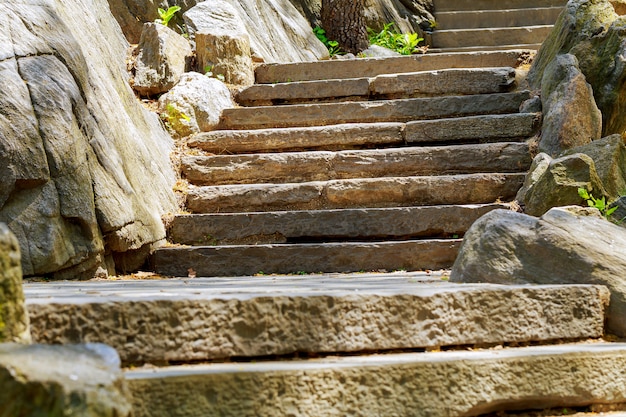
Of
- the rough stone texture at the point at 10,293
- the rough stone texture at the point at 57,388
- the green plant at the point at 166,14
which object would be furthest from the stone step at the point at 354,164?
the rough stone texture at the point at 57,388

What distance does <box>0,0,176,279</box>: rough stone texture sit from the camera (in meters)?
3.99

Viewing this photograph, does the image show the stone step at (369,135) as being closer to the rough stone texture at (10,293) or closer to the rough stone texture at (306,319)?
the rough stone texture at (306,319)

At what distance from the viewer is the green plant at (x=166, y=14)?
744cm

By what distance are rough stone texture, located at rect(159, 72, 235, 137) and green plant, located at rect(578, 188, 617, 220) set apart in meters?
3.40

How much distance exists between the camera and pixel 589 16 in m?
6.42

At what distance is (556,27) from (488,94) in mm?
906

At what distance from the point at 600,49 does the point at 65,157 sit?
442 cm

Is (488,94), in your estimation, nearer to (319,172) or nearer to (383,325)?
(319,172)

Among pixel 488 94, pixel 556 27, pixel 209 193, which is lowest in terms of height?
pixel 209 193

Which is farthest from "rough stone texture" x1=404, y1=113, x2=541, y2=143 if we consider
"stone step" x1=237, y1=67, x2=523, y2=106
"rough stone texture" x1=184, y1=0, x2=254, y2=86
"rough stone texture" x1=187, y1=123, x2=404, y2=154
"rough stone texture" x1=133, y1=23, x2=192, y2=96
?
"rough stone texture" x1=133, y1=23, x2=192, y2=96

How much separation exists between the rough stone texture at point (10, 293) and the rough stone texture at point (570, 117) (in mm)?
4526

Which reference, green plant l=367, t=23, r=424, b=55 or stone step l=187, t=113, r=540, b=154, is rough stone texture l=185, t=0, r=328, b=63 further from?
stone step l=187, t=113, r=540, b=154

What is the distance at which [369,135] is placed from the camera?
20.9 feet

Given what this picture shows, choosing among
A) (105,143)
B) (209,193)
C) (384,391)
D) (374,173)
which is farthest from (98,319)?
(374,173)
